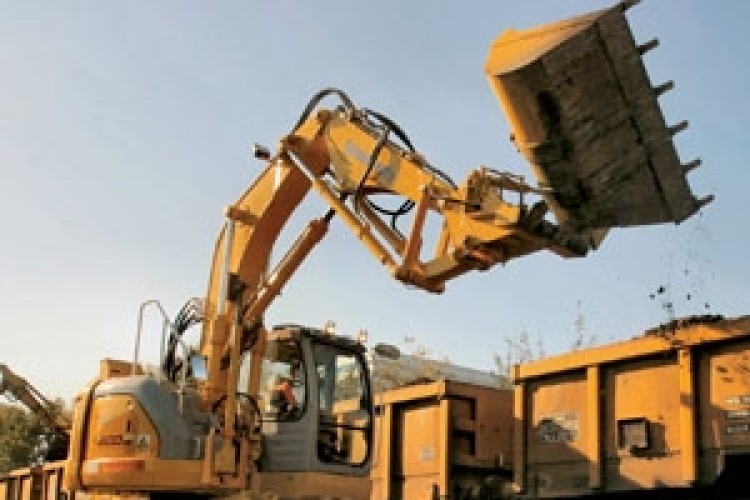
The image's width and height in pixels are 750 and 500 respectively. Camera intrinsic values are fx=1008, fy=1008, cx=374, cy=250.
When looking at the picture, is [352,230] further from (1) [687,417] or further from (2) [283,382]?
(1) [687,417]

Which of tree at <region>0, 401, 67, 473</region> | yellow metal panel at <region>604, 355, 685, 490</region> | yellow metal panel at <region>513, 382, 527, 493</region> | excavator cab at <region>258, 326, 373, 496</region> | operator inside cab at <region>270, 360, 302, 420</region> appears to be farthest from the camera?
tree at <region>0, 401, 67, 473</region>

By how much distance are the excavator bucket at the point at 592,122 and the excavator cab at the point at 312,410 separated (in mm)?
2940

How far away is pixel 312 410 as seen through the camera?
884cm

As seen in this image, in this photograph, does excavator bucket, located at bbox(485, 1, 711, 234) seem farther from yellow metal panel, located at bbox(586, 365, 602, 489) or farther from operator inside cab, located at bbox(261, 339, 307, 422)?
operator inside cab, located at bbox(261, 339, 307, 422)

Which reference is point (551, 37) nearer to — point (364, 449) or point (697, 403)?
point (697, 403)

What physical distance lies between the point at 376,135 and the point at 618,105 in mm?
3043

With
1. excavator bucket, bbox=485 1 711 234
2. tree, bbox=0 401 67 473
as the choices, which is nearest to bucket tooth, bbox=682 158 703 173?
excavator bucket, bbox=485 1 711 234

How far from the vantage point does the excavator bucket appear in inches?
245

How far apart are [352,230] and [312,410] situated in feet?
5.31

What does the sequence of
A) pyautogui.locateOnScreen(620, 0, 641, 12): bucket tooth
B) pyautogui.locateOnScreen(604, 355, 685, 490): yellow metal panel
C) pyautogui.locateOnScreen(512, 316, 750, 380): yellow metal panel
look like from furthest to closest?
pyautogui.locateOnScreen(604, 355, 685, 490): yellow metal panel
pyautogui.locateOnScreen(512, 316, 750, 380): yellow metal panel
pyautogui.locateOnScreen(620, 0, 641, 12): bucket tooth

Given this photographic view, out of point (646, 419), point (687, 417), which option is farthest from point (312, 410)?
point (687, 417)

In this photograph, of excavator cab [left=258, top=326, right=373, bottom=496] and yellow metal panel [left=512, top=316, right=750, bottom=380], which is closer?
yellow metal panel [left=512, top=316, right=750, bottom=380]

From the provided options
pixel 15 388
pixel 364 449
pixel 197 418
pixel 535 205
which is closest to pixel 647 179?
pixel 535 205

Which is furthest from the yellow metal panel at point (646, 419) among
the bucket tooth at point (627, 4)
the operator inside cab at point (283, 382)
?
the bucket tooth at point (627, 4)
